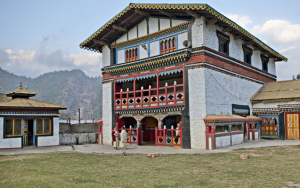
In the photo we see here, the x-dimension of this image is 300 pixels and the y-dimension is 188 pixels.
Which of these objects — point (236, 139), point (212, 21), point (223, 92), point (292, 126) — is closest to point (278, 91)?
point (292, 126)

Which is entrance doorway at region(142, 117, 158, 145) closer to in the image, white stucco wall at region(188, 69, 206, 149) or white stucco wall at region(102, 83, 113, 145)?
white stucco wall at region(102, 83, 113, 145)

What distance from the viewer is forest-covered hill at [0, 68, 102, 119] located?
131 meters

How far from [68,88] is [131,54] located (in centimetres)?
13105

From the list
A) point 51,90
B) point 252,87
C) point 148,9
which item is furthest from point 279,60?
point 51,90

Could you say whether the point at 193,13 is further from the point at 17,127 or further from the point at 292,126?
the point at 17,127

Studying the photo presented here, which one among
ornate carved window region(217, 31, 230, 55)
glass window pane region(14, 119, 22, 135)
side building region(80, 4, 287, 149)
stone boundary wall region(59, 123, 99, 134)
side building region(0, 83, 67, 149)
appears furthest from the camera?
→ stone boundary wall region(59, 123, 99, 134)

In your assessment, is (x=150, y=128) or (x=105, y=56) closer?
(x=105, y=56)

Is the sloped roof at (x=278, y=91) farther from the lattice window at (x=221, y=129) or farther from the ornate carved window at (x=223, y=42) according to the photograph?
the lattice window at (x=221, y=129)

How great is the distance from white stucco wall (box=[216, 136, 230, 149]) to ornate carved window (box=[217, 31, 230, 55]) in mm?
6326

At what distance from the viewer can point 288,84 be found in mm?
23969

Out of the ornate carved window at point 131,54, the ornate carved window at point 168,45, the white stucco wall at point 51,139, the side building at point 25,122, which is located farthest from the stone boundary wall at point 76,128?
the ornate carved window at point 168,45

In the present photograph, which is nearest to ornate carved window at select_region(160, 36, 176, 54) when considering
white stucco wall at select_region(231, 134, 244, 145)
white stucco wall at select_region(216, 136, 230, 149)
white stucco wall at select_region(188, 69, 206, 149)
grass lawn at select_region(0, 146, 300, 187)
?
white stucco wall at select_region(188, 69, 206, 149)

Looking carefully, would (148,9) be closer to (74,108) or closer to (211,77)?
(211,77)

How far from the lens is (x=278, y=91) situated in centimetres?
2327
